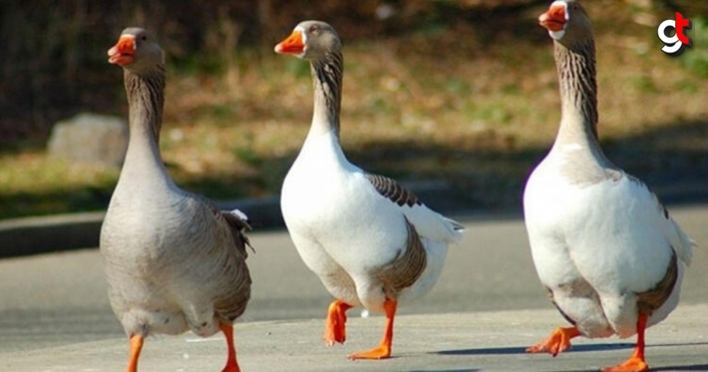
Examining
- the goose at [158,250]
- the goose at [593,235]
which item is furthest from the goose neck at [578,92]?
the goose at [158,250]

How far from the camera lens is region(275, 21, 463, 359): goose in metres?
7.18

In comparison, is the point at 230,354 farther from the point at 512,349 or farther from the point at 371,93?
the point at 371,93

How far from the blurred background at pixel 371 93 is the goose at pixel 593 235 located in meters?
7.67

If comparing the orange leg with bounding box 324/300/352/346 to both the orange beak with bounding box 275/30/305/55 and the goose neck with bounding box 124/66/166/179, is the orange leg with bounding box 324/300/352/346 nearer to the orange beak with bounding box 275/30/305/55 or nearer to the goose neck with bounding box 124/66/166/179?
the orange beak with bounding box 275/30/305/55

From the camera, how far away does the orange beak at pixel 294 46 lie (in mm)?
7707

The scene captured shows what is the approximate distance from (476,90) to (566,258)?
1198cm

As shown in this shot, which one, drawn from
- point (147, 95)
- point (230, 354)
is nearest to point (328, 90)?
point (147, 95)

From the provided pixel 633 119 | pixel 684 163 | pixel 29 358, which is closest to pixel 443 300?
pixel 29 358

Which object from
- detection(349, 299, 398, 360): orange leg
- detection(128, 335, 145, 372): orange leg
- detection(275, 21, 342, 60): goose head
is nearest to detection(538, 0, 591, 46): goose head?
detection(275, 21, 342, 60): goose head

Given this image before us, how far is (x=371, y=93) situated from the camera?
1791 centimetres

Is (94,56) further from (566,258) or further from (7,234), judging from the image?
(566,258)

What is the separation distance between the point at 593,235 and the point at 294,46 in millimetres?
2100

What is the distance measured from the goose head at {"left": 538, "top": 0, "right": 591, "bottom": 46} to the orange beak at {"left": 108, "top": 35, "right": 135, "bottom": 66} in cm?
176

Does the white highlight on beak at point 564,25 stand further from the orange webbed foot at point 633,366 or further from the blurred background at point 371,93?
the blurred background at point 371,93
